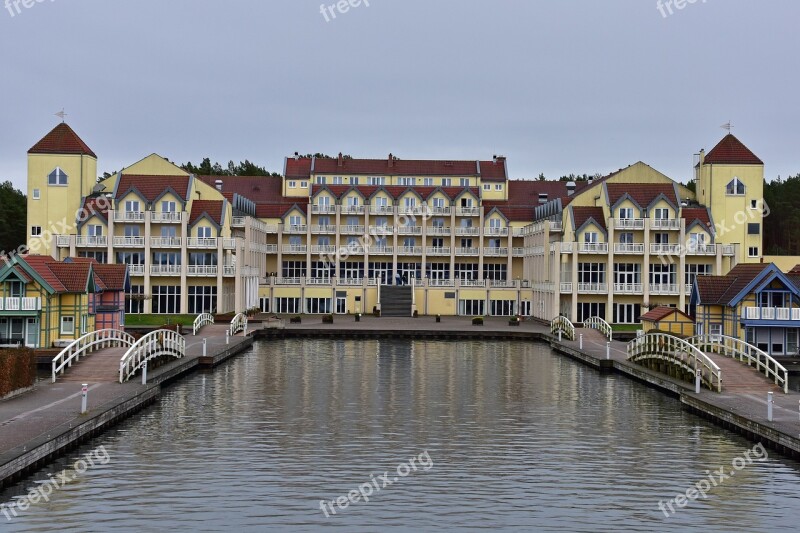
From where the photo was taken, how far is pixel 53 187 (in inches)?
3521

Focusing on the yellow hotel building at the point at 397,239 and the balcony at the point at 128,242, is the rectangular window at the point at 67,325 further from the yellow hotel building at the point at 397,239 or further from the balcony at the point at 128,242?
the balcony at the point at 128,242

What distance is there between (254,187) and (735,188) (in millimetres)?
55989

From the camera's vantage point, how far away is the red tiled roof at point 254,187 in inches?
4341

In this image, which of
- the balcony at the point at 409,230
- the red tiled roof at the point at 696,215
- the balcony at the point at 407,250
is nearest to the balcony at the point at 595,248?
the red tiled roof at the point at 696,215

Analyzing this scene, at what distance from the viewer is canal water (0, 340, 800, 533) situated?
21.1 meters

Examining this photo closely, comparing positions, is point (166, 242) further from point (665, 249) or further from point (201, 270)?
point (665, 249)

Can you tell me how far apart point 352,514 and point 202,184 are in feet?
251

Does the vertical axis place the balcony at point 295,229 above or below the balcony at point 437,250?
above

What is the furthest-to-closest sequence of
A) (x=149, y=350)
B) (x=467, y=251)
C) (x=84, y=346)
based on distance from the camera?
(x=467, y=251) → (x=149, y=350) → (x=84, y=346)

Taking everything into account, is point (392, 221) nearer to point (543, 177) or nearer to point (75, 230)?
point (75, 230)

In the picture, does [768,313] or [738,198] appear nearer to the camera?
[768,313]

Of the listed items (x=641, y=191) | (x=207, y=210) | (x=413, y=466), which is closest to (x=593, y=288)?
(x=641, y=191)

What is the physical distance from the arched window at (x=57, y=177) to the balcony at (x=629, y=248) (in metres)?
54.3

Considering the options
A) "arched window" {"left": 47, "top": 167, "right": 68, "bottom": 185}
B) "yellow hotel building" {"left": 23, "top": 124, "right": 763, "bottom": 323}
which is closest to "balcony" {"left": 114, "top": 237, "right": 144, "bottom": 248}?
"yellow hotel building" {"left": 23, "top": 124, "right": 763, "bottom": 323}
